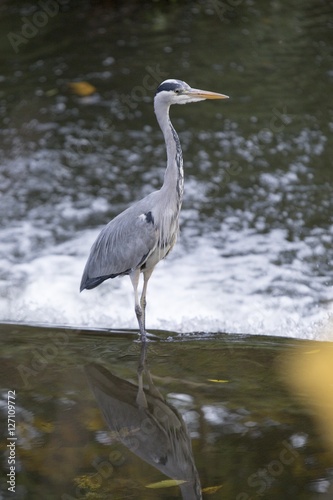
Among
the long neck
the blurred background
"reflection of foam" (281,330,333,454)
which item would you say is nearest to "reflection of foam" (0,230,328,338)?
the blurred background

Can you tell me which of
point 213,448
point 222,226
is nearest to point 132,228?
point 222,226

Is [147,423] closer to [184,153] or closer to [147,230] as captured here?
[147,230]

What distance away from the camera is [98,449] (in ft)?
13.9

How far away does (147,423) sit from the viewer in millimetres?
4582

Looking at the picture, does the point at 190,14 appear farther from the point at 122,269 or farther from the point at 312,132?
the point at 122,269

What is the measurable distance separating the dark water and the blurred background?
0.02m

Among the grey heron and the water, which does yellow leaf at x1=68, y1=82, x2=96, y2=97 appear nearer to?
the grey heron

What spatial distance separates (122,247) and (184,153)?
7.87ft

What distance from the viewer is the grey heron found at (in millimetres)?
5457

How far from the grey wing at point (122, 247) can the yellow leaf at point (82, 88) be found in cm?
329

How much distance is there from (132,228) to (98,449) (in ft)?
6.06

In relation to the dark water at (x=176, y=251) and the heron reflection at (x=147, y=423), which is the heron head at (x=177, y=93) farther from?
the heron reflection at (x=147, y=423)

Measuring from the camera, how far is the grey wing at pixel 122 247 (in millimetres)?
5637

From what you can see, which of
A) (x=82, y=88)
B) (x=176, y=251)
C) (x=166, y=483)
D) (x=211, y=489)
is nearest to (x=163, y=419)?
(x=166, y=483)
